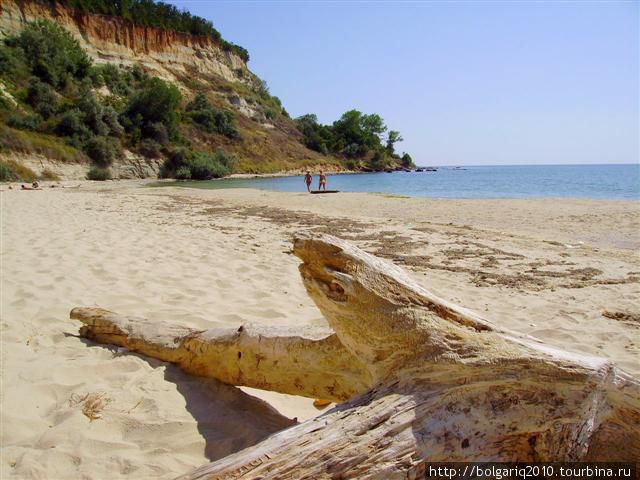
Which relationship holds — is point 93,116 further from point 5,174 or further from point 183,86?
point 183,86

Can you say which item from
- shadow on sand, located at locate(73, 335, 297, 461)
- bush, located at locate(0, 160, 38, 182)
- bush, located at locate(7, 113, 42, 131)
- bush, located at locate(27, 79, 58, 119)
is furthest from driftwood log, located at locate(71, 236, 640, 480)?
bush, located at locate(27, 79, 58, 119)

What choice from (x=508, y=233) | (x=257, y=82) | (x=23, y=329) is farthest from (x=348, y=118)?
(x=23, y=329)

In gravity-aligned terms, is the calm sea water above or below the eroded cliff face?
below

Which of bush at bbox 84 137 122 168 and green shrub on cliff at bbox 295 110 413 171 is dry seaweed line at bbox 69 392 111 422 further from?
green shrub on cliff at bbox 295 110 413 171

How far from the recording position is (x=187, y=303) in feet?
14.2

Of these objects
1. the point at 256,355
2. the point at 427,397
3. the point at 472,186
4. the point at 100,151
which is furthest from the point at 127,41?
the point at 427,397

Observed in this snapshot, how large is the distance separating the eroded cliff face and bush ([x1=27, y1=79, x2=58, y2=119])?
8.79 metres

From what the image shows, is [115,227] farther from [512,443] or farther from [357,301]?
[512,443]

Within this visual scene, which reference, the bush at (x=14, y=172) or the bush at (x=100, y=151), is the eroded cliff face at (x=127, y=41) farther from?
the bush at (x=14, y=172)

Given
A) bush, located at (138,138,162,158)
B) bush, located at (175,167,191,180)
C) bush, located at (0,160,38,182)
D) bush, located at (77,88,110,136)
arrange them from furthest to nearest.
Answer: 1. bush, located at (138,138,162,158)
2. bush, located at (175,167,191,180)
3. bush, located at (77,88,110,136)
4. bush, located at (0,160,38,182)

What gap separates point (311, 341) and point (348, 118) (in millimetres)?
89487

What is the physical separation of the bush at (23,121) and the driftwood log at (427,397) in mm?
40200

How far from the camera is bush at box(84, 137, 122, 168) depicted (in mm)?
36656

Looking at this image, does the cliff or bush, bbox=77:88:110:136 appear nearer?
the cliff
